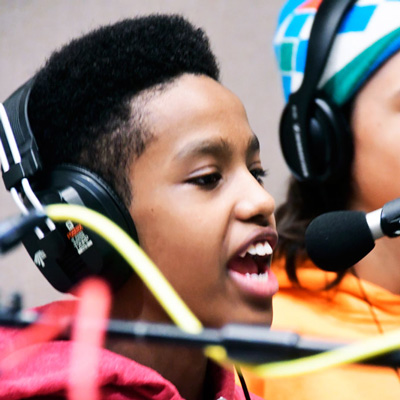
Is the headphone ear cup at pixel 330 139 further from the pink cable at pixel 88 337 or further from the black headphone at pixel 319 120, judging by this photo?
the pink cable at pixel 88 337

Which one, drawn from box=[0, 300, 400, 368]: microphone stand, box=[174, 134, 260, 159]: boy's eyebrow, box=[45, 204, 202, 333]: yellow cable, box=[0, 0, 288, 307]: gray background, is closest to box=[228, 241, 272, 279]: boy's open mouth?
box=[174, 134, 260, 159]: boy's eyebrow

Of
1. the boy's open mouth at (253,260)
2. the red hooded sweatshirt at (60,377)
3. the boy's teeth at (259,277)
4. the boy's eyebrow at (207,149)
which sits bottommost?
the red hooded sweatshirt at (60,377)

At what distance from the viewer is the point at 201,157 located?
0.79 meters

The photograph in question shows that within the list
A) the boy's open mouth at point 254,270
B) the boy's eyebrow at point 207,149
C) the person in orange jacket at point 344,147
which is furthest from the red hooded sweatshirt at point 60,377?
the person in orange jacket at point 344,147

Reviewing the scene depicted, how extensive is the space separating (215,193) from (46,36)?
87 cm

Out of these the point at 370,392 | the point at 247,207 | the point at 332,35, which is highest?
the point at 332,35

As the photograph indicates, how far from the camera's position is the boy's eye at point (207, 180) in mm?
787

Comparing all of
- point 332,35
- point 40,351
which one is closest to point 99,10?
point 332,35

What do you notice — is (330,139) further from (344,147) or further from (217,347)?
(217,347)

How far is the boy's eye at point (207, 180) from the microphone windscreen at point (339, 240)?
8.1 inches

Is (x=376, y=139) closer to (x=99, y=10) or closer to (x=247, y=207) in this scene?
(x=247, y=207)

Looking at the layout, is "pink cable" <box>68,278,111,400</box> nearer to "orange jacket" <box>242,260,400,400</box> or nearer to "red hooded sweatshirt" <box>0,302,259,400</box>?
"red hooded sweatshirt" <box>0,302,259,400</box>

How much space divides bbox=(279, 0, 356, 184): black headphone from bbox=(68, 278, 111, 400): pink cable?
1.64 ft

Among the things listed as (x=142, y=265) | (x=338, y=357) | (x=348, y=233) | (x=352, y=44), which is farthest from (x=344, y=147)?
(x=338, y=357)
